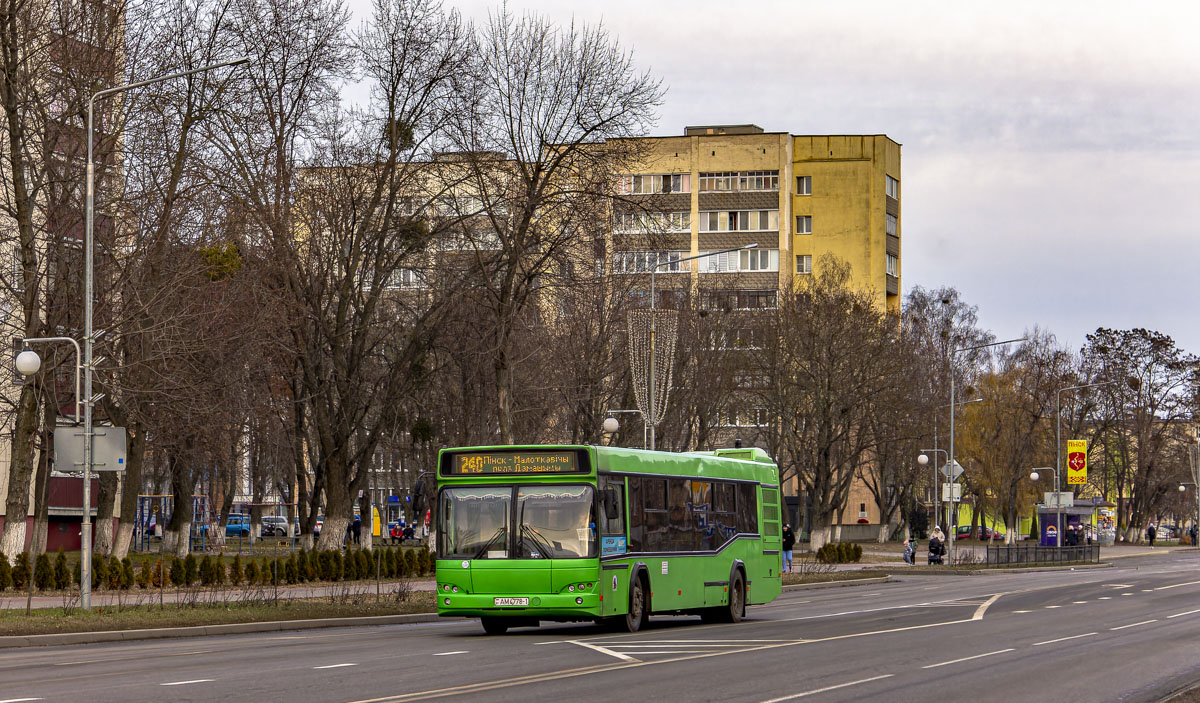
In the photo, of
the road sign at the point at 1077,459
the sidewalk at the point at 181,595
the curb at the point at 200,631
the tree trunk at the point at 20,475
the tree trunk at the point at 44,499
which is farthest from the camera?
the road sign at the point at 1077,459

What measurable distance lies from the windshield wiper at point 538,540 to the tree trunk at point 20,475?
1557 centimetres

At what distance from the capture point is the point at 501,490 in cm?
2375

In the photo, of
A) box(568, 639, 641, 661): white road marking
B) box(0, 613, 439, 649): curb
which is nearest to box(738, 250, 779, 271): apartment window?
box(0, 613, 439, 649): curb

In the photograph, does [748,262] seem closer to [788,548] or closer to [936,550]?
[936,550]

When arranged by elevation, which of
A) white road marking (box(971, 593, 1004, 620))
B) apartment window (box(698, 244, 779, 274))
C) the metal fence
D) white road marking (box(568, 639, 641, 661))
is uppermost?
apartment window (box(698, 244, 779, 274))

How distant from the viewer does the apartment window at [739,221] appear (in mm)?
107562

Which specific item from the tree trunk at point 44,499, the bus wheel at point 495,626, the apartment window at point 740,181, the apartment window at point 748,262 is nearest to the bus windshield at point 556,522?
the bus wheel at point 495,626

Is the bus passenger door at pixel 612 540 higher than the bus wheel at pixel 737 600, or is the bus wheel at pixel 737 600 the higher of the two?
the bus passenger door at pixel 612 540

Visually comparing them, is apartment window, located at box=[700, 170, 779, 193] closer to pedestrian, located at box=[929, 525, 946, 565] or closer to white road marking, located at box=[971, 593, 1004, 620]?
pedestrian, located at box=[929, 525, 946, 565]

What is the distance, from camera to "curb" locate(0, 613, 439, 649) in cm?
2228

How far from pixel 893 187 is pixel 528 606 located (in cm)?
9330

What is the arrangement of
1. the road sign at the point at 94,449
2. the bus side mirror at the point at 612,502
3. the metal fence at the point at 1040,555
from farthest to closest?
1. the metal fence at the point at 1040,555
2. the road sign at the point at 94,449
3. the bus side mirror at the point at 612,502

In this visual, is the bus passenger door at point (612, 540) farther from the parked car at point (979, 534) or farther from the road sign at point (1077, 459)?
the parked car at point (979, 534)

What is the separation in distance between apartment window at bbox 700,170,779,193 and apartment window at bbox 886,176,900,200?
9.41 m
